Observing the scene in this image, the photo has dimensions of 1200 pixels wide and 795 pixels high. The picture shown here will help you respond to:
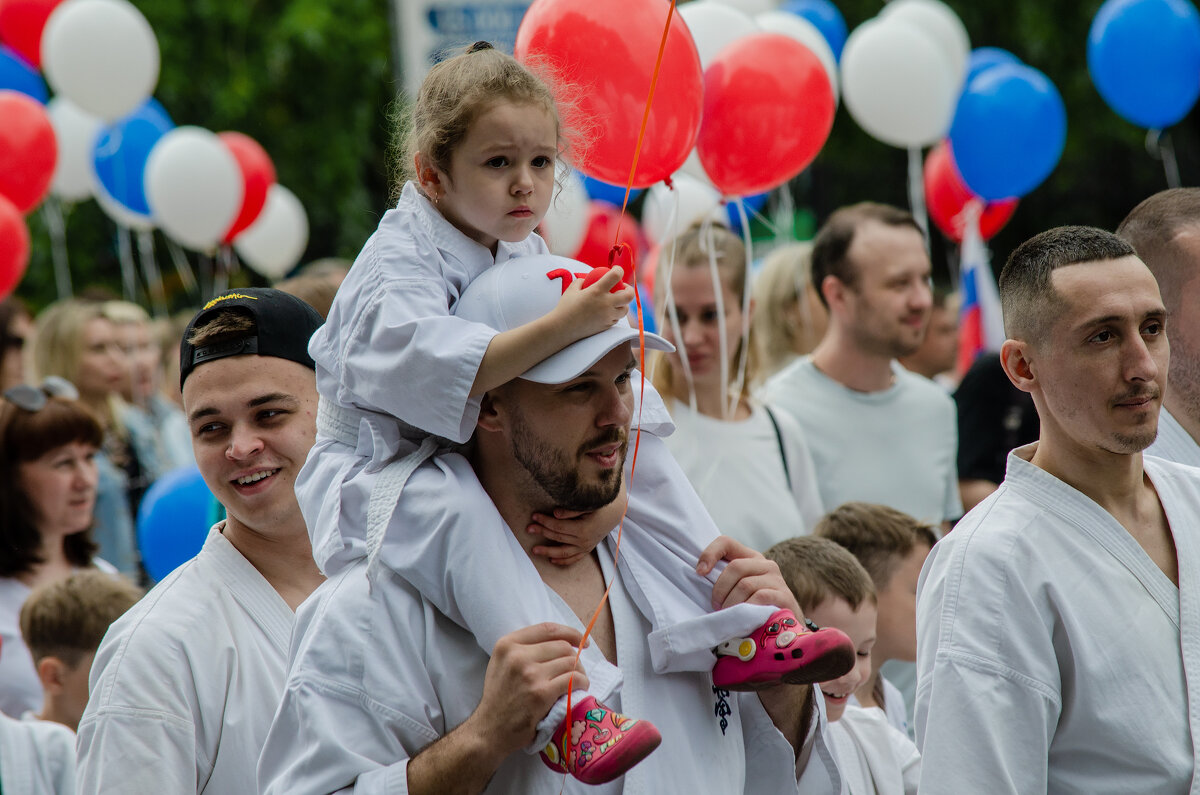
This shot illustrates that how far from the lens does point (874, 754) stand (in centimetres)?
325

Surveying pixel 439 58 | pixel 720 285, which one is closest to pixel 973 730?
pixel 439 58

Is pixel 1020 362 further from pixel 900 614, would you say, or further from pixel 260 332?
pixel 260 332

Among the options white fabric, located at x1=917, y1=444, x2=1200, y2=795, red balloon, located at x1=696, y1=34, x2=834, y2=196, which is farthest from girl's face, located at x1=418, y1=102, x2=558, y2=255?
red balloon, located at x1=696, y1=34, x2=834, y2=196

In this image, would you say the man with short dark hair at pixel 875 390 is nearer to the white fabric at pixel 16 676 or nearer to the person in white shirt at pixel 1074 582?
the person in white shirt at pixel 1074 582

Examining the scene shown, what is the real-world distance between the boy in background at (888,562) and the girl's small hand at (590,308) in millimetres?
1815

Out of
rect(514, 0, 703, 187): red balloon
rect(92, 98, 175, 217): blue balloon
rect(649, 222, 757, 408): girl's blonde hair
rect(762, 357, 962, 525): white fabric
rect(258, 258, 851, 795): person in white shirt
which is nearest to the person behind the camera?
rect(258, 258, 851, 795): person in white shirt

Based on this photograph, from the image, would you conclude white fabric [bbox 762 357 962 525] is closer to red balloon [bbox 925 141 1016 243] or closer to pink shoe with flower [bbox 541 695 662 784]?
pink shoe with flower [bbox 541 695 662 784]

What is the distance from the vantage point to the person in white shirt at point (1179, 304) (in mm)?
3363

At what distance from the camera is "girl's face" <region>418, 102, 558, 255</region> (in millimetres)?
2611

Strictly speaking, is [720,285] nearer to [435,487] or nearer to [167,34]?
[435,487]

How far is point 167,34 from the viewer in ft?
44.4

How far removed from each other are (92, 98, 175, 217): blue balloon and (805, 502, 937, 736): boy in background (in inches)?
240

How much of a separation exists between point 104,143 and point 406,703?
7420 mm

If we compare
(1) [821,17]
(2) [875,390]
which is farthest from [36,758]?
(1) [821,17]
